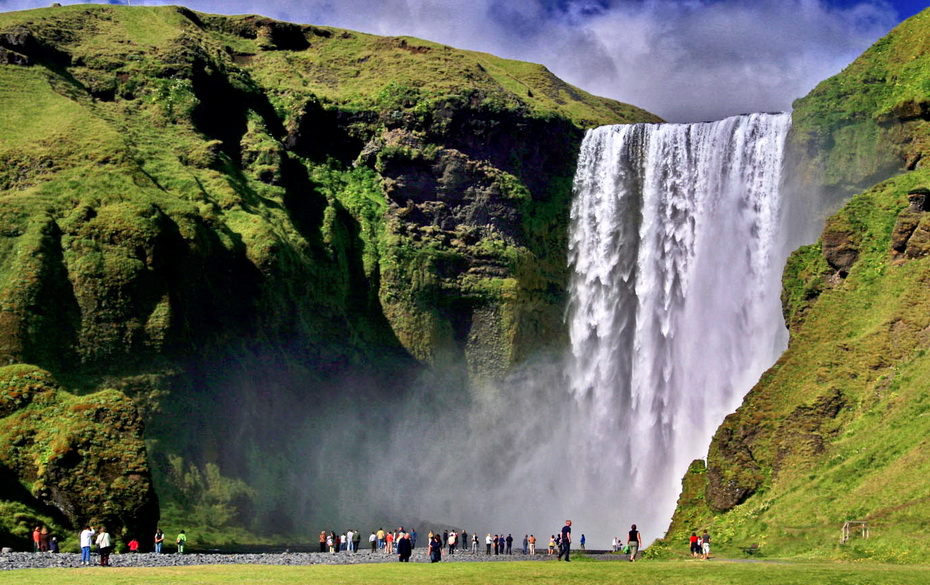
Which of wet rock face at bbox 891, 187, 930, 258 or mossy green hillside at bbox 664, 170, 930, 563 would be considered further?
wet rock face at bbox 891, 187, 930, 258

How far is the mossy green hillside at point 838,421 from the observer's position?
44875mm

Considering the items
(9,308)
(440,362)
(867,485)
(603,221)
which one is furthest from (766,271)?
(9,308)

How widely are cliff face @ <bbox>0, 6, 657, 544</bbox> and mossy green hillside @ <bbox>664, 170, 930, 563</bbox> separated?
3323 cm

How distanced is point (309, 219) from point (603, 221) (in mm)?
23735

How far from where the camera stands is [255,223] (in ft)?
285

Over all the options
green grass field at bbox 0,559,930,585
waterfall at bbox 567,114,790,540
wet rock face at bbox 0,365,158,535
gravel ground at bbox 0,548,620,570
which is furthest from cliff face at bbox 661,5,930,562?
wet rock face at bbox 0,365,158,535

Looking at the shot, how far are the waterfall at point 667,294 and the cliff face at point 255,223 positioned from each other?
4533 mm

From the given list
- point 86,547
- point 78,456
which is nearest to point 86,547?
point 86,547

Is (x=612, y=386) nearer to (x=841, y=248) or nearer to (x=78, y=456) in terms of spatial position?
(x=841, y=248)

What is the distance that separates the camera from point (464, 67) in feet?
356

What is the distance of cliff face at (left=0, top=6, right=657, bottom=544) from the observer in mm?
74438

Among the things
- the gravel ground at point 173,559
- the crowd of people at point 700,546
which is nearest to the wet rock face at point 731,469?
the gravel ground at point 173,559

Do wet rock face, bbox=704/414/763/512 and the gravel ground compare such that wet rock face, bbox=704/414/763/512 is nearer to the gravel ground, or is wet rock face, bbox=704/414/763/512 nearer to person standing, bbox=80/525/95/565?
the gravel ground

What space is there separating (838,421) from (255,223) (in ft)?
157
